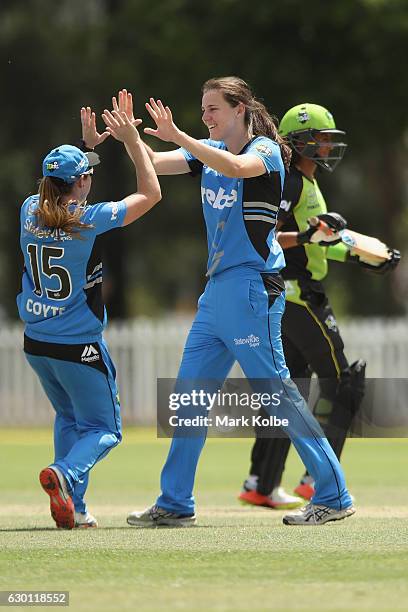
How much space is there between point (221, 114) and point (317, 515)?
226 centimetres

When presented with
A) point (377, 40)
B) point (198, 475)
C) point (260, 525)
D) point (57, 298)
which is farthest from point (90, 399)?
point (377, 40)

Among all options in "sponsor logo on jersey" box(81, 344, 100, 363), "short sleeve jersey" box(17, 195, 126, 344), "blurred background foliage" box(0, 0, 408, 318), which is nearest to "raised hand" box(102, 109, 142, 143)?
"short sleeve jersey" box(17, 195, 126, 344)

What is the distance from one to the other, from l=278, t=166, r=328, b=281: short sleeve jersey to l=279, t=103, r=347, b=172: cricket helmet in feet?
0.48

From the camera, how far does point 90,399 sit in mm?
7766

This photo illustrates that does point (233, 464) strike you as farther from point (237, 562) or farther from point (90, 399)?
point (237, 562)

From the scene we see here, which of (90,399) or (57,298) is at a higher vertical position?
(57,298)

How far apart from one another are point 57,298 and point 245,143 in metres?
1.35

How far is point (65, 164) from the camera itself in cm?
754

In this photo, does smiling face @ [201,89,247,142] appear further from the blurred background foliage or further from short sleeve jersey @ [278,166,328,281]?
the blurred background foliage

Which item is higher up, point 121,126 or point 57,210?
point 121,126

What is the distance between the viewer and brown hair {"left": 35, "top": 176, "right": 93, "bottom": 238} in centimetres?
746

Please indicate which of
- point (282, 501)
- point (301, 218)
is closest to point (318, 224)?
point (301, 218)

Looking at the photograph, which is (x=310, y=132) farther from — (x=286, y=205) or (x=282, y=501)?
(x=282, y=501)

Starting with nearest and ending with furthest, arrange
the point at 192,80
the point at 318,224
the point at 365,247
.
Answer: the point at 318,224 → the point at 365,247 → the point at 192,80
